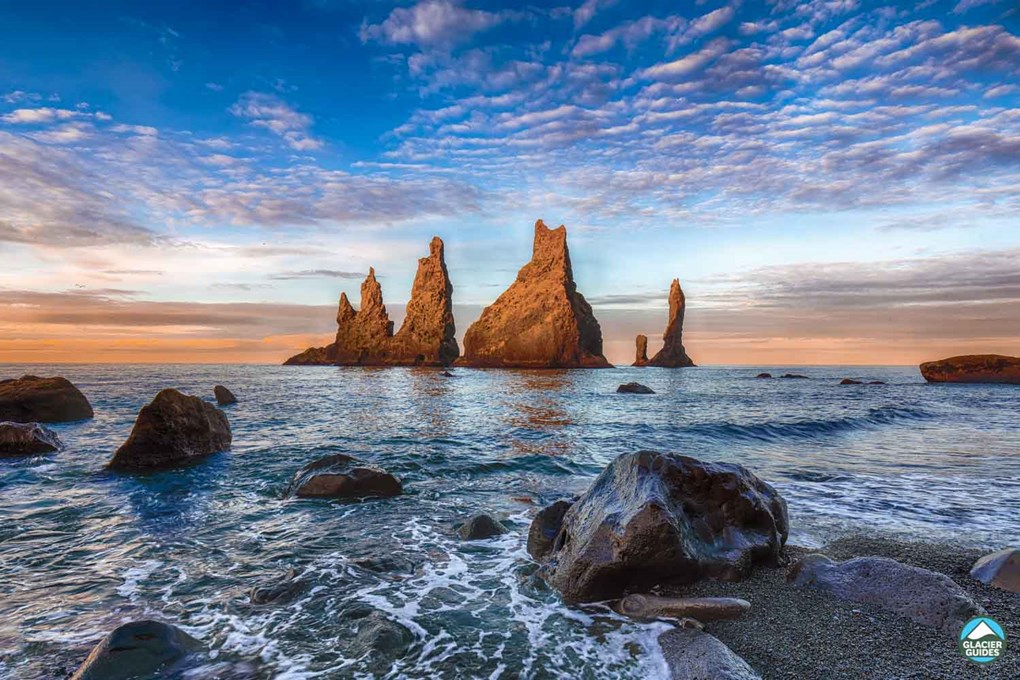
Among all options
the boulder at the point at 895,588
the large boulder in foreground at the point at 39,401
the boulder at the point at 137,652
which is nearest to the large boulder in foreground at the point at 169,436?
the boulder at the point at 137,652

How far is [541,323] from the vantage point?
109750 mm

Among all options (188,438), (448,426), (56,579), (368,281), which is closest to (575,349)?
(368,281)

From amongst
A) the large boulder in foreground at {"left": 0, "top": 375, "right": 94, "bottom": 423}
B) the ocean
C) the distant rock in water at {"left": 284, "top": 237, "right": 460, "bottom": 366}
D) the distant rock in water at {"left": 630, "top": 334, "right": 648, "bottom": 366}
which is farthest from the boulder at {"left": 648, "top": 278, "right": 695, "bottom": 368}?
the large boulder in foreground at {"left": 0, "top": 375, "right": 94, "bottom": 423}

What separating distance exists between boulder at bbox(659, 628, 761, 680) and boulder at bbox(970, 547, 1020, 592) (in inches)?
149

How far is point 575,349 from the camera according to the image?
109375 mm

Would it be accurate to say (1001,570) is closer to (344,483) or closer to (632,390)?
(344,483)

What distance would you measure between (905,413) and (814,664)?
32255 mm

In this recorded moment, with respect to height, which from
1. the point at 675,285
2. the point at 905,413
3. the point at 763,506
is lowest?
the point at 905,413

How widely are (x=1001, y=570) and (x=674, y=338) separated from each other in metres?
125

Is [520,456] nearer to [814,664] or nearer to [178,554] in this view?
[178,554]

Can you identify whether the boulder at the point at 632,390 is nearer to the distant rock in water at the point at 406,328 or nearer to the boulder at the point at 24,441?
the boulder at the point at 24,441

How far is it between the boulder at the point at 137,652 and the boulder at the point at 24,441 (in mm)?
14378

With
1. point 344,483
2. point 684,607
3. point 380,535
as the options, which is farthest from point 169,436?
point 684,607

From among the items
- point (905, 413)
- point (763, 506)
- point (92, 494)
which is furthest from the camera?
point (905, 413)
